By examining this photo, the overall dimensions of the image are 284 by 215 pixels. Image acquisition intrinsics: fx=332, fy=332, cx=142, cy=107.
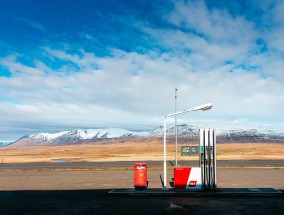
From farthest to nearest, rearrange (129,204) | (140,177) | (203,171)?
(140,177) < (203,171) < (129,204)

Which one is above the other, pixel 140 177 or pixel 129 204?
pixel 140 177

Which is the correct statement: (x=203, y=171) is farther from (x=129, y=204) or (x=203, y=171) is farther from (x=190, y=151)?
(x=190, y=151)

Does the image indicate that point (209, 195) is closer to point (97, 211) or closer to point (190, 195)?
point (190, 195)

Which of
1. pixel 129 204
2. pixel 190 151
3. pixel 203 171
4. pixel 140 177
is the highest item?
pixel 190 151

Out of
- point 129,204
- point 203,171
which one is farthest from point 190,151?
point 129,204

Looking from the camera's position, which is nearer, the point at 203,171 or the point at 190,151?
the point at 203,171

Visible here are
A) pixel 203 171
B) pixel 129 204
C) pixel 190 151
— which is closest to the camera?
pixel 129 204

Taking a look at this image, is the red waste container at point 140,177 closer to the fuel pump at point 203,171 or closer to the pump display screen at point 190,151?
the fuel pump at point 203,171

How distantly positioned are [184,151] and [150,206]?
2076 centimetres

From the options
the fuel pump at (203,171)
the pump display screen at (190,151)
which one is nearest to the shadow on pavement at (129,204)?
the fuel pump at (203,171)

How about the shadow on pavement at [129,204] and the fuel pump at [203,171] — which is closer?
the shadow on pavement at [129,204]

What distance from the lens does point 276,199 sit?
1598cm

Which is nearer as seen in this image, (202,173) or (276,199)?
(276,199)

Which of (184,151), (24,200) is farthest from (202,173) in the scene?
(184,151)
